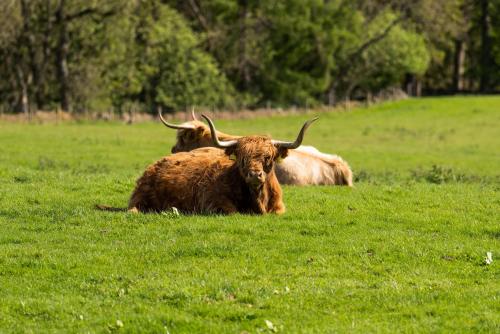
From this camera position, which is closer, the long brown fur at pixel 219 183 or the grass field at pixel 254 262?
the grass field at pixel 254 262

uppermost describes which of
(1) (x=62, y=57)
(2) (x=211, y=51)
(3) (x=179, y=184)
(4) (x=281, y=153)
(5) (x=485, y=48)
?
(5) (x=485, y=48)

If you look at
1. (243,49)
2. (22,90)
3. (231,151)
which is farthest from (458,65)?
(231,151)

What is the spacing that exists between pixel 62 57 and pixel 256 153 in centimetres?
4772

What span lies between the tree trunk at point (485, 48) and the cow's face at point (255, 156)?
250 feet

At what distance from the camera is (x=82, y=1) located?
2309 inches

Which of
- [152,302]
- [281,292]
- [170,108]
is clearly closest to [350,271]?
[281,292]

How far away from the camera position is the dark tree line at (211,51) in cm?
6059

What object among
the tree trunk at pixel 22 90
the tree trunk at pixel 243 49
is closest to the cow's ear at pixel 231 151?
the tree trunk at pixel 22 90

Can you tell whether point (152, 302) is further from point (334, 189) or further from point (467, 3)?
point (467, 3)

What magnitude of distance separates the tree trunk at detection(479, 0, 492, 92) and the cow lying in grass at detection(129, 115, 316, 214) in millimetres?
76120

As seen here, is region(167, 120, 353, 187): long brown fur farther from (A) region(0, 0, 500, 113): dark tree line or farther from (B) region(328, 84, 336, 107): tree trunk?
(B) region(328, 84, 336, 107): tree trunk

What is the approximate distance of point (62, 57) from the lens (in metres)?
59.4

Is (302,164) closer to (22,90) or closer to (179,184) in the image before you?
(179,184)

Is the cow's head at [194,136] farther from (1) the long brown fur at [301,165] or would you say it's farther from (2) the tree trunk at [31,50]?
(2) the tree trunk at [31,50]
